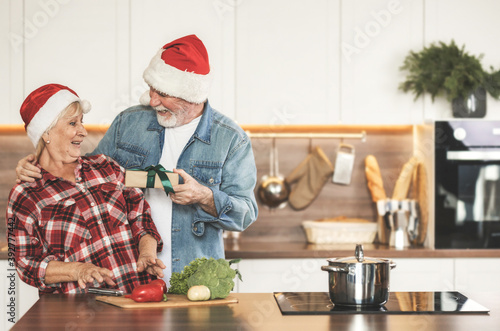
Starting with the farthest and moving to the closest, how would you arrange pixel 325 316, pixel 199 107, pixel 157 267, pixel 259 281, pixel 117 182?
pixel 259 281, pixel 199 107, pixel 117 182, pixel 157 267, pixel 325 316

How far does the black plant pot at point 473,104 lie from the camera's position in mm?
3504

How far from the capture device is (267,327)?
1569 mm

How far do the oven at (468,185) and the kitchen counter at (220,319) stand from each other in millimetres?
1652

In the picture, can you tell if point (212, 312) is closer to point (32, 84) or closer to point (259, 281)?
point (259, 281)

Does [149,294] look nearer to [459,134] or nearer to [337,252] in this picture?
[337,252]

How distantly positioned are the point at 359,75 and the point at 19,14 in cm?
191

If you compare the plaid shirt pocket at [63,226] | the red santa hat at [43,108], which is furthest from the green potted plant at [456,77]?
the plaid shirt pocket at [63,226]

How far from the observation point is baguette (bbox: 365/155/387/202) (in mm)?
3820

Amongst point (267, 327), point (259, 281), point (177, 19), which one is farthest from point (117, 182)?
point (177, 19)

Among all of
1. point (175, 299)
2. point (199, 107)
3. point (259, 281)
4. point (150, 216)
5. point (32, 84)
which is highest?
point (32, 84)

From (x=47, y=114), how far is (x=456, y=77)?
86.2 inches

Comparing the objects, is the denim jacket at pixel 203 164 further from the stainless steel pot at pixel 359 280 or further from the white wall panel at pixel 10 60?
the white wall panel at pixel 10 60

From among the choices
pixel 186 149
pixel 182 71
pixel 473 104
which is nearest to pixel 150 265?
pixel 186 149

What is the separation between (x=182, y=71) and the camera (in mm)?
2422
